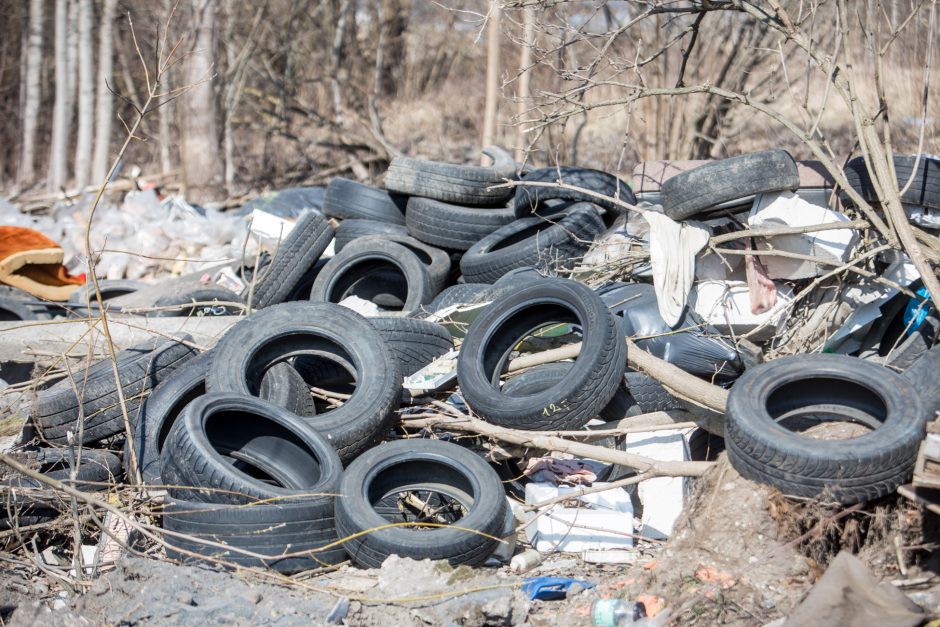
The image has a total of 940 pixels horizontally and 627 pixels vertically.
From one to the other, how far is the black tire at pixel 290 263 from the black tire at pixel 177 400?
4.73 ft

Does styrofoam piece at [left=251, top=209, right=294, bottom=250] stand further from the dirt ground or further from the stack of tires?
the dirt ground

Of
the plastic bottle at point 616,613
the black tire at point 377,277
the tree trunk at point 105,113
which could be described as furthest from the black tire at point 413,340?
the tree trunk at point 105,113

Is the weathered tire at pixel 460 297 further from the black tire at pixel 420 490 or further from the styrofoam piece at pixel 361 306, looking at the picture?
the black tire at pixel 420 490

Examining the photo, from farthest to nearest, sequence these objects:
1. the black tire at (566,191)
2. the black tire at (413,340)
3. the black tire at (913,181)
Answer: the black tire at (566,191)
the black tire at (413,340)
the black tire at (913,181)

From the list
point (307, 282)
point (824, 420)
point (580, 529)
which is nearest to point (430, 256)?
point (307, 282)

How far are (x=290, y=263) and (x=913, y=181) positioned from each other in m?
4.43

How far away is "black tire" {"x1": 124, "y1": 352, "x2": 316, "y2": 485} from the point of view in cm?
489

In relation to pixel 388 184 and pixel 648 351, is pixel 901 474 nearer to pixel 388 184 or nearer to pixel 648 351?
pixel 648 351

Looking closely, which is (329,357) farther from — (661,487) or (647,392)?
(661,487)

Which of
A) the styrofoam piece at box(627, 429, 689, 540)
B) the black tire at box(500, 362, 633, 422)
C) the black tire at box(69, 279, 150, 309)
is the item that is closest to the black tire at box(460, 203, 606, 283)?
the black tire at box(500, 362, 633, 422)

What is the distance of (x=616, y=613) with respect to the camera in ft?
11.7

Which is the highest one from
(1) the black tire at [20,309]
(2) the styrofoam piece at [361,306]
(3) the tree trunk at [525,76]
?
(3) the tree trunk at [525,76]

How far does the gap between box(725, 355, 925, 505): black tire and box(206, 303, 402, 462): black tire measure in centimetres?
191

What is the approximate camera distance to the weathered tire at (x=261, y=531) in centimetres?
404
